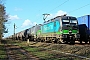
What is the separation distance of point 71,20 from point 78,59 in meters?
15.3

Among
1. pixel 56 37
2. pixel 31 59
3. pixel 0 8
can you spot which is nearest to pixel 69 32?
pixel 56 37

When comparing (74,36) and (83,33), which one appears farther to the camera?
(83,33)

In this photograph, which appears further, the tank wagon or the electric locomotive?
the tank wagon

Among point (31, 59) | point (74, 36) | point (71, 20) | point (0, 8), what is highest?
point (0, 8)

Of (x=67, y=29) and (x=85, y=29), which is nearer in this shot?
(x=67, y=29)

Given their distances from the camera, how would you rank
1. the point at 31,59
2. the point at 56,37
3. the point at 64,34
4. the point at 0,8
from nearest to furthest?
1. the point at 31,59
2. the point at 64,34
3. the point at 56,37
4. the point at 0,8

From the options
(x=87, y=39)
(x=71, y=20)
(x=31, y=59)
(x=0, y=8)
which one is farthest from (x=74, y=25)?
(x=0, y=8)

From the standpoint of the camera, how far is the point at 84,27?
30.7 m

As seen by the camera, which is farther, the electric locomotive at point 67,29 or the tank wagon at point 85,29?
the tank wagon at point 85,29

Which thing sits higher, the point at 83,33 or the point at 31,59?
the point at 83,33

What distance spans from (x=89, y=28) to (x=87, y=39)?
1.45 metres

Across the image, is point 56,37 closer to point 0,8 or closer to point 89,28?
point 89,28

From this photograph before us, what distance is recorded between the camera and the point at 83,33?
31.1 m

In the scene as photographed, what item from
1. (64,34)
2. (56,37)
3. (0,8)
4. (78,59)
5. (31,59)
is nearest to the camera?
(78,59)
